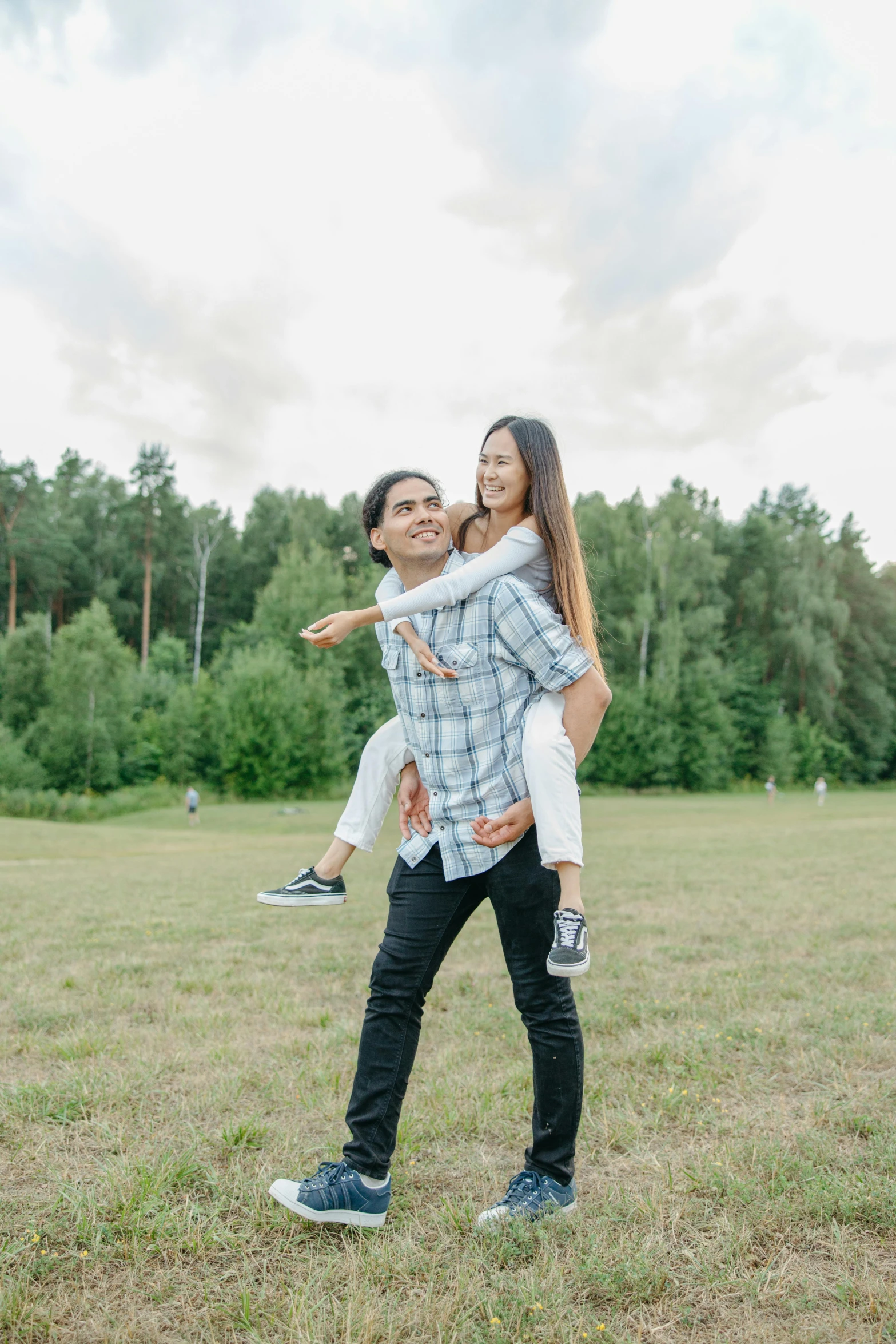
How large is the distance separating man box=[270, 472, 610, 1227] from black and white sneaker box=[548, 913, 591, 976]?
0.13 m

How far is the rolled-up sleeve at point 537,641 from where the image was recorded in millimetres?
2738

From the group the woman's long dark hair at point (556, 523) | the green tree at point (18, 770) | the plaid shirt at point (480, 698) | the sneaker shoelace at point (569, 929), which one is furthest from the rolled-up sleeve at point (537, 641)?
the green tree at point (18, 770)

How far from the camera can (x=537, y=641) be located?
2738 millimetres

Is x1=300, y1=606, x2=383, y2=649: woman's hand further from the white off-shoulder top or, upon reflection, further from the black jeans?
the black jeans

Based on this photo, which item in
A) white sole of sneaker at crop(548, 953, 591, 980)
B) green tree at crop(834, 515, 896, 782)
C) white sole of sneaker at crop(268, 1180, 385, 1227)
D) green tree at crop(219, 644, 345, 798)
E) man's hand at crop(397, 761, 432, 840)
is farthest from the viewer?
green tree at crop(834, 515, 896, 782)

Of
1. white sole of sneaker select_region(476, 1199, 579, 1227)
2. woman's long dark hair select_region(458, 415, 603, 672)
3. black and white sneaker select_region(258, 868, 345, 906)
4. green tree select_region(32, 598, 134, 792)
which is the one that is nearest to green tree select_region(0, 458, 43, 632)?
green tree select_region(32, 598, 134, 792)

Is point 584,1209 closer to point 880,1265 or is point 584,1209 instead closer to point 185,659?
point 880,1265

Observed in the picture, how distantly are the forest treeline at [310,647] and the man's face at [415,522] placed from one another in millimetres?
35376

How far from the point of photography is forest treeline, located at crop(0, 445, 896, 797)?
42.0 meters

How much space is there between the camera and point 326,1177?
2.74 meters

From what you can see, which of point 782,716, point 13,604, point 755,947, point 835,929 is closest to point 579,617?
point 755,947

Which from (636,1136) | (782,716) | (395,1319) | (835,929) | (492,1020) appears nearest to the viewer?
(395,1319)

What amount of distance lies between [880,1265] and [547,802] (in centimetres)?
152

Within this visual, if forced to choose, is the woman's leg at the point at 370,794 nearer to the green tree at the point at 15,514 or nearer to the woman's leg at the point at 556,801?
the woman's leg at the point at 556,801
